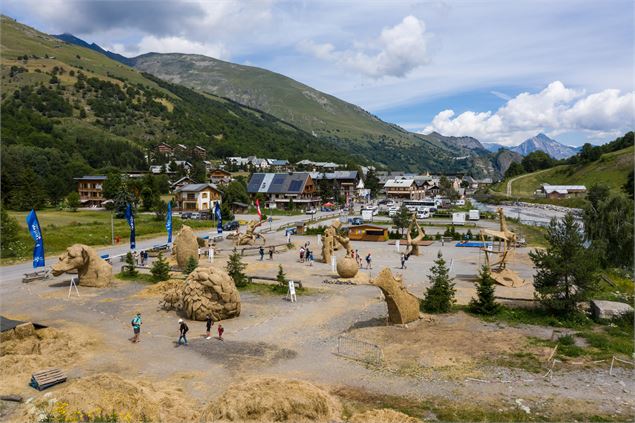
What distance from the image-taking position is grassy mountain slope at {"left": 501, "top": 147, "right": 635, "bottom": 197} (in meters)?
112

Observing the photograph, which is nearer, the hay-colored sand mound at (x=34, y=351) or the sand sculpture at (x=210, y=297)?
the hay-colored sand mound at (x=34, y=351)

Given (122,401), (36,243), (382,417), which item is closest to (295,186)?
(36,243)

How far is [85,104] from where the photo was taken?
18938cm

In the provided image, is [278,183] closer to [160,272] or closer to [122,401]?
[160,272]

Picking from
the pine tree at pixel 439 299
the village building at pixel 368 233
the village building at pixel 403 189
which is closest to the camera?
the pine tree at pixel 439 299

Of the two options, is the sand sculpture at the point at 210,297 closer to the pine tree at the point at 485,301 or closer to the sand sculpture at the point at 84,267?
the sand sculpture at the point at 84,267

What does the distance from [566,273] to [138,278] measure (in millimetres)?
29272

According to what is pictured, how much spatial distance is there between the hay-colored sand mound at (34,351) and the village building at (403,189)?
121218 millimetres

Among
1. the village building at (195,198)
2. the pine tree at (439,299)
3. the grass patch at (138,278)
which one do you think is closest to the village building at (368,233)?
the grass patch at (138,278)

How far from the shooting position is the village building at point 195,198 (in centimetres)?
9006

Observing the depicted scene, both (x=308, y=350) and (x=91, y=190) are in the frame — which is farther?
(x=91, y=190)

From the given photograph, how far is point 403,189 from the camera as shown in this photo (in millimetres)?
136250

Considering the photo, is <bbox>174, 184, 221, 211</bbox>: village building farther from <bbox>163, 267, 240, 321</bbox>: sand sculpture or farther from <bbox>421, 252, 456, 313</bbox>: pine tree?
<bbox>421, 252, 456, 313</bbox>: pine tree

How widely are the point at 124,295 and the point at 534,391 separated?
974 inches
